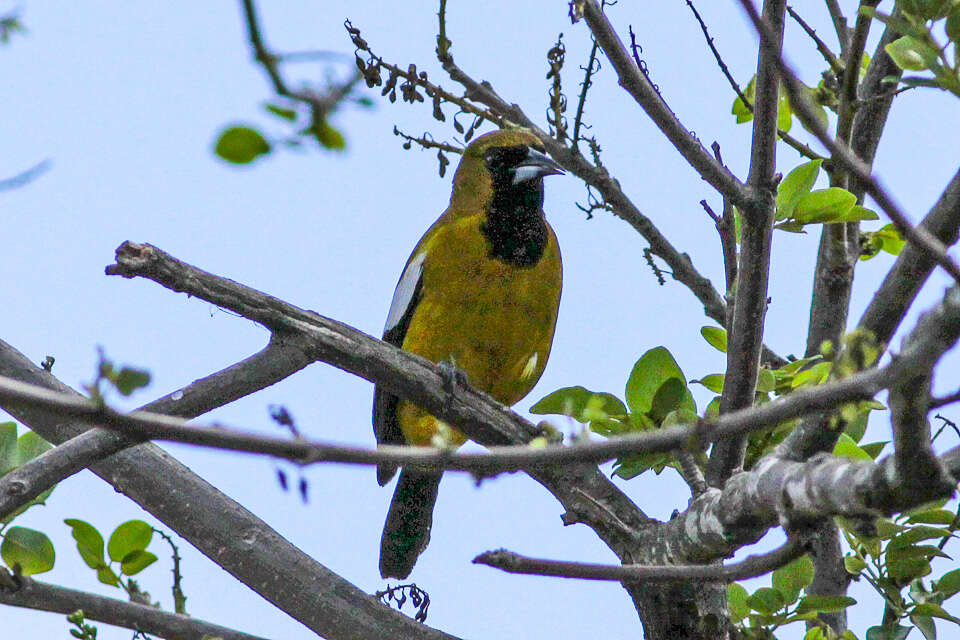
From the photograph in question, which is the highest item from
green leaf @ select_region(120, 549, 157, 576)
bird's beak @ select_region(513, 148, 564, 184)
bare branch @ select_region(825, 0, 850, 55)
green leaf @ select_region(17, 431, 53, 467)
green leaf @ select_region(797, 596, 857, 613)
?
bird's beak @ select_region(513, 148, 564, 184)

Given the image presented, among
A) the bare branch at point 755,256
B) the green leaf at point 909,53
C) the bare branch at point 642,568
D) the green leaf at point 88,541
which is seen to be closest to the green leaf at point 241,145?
the bare branch at point 642,568

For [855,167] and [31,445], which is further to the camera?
[31,445]

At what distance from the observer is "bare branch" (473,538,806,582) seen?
1.60 metres

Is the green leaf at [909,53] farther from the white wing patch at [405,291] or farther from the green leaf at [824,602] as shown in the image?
the white wing patch at [405,291]

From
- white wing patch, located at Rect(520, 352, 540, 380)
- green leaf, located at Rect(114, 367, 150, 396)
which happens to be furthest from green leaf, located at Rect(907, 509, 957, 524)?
green leaf, located at Rect(114, 367, 150, 396)

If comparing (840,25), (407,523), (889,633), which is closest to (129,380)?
(889,633)

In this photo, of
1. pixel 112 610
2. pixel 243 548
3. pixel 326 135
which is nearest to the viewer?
pixel 326 135

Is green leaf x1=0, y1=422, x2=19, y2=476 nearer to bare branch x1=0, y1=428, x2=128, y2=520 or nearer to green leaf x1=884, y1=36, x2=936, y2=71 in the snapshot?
bare branch x1=0, y1=428, x2=128, y2=520

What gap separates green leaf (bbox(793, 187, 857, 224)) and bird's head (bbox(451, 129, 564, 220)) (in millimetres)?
1971

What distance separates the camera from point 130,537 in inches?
121

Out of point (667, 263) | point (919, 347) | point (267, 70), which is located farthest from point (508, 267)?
point (267, 70)

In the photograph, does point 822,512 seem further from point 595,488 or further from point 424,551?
point 424,551

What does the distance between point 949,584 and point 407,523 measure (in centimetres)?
237

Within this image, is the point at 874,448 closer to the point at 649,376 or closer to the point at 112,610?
the point at 649,376
